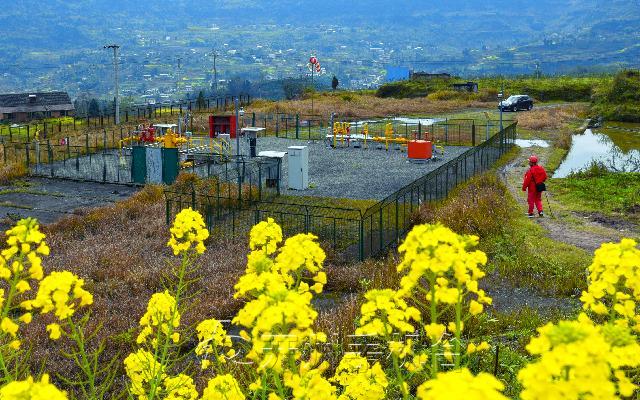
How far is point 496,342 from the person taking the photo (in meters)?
8.40

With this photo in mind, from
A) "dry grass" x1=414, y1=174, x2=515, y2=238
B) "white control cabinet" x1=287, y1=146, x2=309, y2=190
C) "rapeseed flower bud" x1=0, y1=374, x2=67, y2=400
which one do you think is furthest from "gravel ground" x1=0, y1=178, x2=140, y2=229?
"rapeseed flower bud" x1=0, y1=374, x2=67, y2=400

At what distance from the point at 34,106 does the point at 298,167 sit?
54.1m

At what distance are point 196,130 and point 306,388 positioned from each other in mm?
35896

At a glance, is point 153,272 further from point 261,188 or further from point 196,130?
point 196,130

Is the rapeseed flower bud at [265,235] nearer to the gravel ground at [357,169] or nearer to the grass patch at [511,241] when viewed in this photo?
the grass patch at [511,241]

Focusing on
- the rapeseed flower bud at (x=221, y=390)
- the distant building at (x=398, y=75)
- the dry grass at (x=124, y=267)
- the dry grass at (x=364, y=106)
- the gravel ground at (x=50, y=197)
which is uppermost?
the distant building at (x=398, y=75)

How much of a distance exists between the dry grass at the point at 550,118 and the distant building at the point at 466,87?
12.9 meters

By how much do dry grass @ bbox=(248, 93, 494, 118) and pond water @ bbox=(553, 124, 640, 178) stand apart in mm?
13405

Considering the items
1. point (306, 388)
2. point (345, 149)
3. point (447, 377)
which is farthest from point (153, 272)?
point (345, 149)

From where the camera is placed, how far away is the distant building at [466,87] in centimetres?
6325

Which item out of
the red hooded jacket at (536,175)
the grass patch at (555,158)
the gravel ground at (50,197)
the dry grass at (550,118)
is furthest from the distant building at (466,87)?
the red hooded jacket at (536,175)

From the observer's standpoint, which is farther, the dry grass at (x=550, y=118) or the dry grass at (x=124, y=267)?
the dry grass at (x=550, y=118)

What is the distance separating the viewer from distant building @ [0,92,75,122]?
214ft

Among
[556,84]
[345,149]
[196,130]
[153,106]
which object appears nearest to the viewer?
[345,149]
